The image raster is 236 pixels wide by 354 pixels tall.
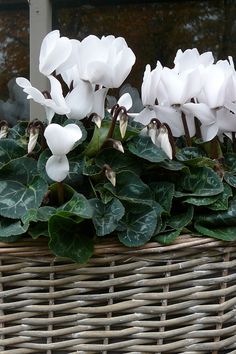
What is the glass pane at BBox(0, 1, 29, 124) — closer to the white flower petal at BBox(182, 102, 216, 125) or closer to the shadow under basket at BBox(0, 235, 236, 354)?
the white flower petal at BBox(182, 102, 216, 125)

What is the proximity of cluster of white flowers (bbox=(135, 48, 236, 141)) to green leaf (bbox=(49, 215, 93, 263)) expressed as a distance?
0.27m

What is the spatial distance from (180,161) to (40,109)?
1517 mm

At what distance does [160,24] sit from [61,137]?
2.27m

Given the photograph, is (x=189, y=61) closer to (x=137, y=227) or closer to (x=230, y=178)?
(x=230, y=178)

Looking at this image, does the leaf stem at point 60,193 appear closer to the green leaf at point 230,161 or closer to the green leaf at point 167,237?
the green leaf at point 167,237

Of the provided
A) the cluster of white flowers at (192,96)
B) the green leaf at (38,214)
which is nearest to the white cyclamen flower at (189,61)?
the cluster of white flowers at (192,96)

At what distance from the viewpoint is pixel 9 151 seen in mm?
853

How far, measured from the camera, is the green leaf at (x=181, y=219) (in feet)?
2.63

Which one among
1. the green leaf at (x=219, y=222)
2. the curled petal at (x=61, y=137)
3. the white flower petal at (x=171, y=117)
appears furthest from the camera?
the white flower petal at (x=171, y=117)

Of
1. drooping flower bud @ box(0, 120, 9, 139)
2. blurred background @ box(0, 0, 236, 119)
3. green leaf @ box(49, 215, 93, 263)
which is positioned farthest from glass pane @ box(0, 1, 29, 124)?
green leaf @ box(49, 215, 93, 263)

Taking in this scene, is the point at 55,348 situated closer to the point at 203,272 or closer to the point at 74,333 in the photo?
the point at 74,333

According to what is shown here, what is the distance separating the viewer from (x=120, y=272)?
0.77m

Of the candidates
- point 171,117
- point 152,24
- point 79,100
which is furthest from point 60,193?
point 152,24

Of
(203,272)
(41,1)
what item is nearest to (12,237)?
(203,272)
